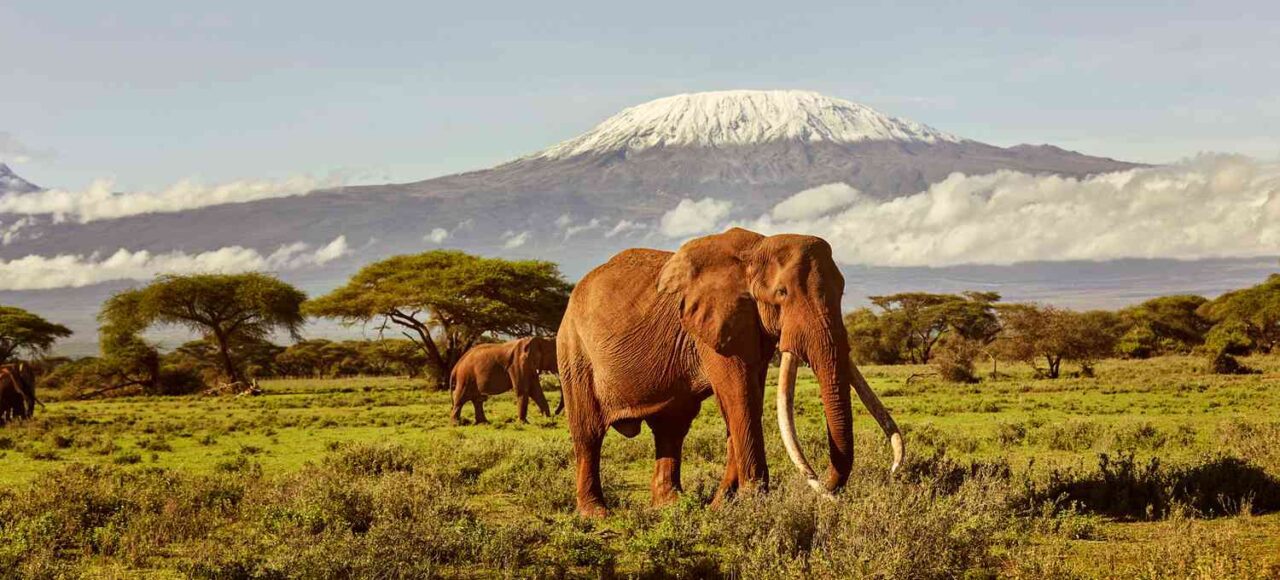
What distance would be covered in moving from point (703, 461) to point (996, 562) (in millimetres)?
7658

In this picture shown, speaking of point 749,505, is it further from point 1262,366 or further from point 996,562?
point 1262,366

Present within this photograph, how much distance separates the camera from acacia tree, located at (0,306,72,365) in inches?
2260

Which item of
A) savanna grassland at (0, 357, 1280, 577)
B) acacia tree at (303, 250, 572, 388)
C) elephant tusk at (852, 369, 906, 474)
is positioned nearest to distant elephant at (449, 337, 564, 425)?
savanna grassland at (0, 357, 1280, 577)

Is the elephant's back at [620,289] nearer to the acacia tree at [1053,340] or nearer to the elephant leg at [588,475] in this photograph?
the elephant leg at [588,475]

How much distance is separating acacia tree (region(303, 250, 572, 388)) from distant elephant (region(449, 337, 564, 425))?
67.7ft

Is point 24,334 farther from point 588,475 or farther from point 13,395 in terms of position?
point 588,475

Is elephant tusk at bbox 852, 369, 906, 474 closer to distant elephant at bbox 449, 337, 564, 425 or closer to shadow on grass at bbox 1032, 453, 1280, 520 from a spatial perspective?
shadow on grass at bbox 1032, 453, 1280, 520

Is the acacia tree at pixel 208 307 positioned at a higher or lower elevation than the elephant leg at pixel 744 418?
higher

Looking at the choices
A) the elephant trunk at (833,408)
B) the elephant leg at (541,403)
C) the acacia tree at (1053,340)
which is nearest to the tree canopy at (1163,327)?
the acacia tree at (1053,340)

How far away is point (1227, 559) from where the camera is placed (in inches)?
296

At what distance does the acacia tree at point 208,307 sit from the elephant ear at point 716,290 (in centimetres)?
5116

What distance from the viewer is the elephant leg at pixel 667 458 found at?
10320 mm

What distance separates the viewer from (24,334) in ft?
190

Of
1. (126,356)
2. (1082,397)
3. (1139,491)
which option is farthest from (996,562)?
(126,356)
